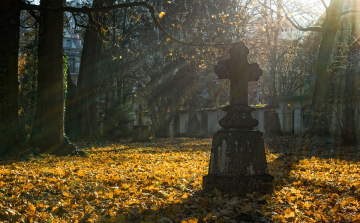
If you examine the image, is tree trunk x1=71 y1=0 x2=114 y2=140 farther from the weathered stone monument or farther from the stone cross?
the weathered stone monument

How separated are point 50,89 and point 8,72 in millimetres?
1374

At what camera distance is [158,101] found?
24.2 m

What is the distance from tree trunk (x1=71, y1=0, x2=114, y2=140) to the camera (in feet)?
59.5

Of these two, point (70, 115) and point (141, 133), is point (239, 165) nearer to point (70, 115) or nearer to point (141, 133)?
point (70, 115)

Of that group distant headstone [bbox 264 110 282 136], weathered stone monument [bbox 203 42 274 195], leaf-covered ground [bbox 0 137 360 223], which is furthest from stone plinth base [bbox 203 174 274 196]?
distant headstone [bbox 264 110 282 136]

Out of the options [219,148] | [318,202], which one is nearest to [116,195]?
[219,148]

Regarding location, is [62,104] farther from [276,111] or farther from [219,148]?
[276,111]

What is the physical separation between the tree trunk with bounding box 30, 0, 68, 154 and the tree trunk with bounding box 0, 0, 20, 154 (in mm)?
995

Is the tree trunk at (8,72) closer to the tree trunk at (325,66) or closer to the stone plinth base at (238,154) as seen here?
the stone plinth base at (238,154)

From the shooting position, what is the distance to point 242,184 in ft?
17.6

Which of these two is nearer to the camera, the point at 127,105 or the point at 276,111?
the point at 276,111

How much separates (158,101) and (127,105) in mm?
5187

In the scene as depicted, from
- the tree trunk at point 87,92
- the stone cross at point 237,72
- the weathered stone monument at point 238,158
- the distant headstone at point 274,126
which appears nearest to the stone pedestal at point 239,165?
the weathered stone monument at point 238,158

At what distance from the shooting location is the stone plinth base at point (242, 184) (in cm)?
538
